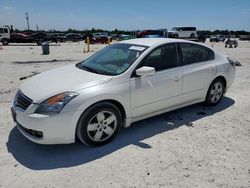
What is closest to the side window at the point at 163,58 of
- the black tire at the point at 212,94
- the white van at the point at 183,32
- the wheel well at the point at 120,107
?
the wheel well at the point at 120,107

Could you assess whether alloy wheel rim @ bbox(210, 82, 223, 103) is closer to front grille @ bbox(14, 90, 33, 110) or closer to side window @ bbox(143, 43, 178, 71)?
side window @ bbox(143, 43, 178, 71)

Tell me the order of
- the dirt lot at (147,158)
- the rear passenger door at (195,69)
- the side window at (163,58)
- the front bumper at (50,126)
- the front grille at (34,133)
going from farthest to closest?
the rear passenger door at (195,69)
the side window at (163,58)
the front grille at (34,133)
the front bumper at (50,126)
the dirt lot at (147,158)

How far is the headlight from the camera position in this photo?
3404mm

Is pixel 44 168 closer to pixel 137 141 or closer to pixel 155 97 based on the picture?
pixel 137 141

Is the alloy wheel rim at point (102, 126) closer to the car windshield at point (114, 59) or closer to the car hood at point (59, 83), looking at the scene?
the car hood at point (59, 83)

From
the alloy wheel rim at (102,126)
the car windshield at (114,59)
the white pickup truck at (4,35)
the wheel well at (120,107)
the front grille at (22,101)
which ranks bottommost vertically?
the alloy wheel rim at (102,126)

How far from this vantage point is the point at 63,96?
11.4 feet

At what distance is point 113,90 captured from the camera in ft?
12.4

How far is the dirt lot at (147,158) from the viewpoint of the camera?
309cm

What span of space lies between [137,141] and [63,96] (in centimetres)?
141

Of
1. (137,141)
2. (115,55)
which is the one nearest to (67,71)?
(115,55)

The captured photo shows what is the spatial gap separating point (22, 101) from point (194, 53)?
10.9ft

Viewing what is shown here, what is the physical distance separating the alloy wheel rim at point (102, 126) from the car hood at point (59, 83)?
491mm

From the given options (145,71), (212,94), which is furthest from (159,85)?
(212,94)
